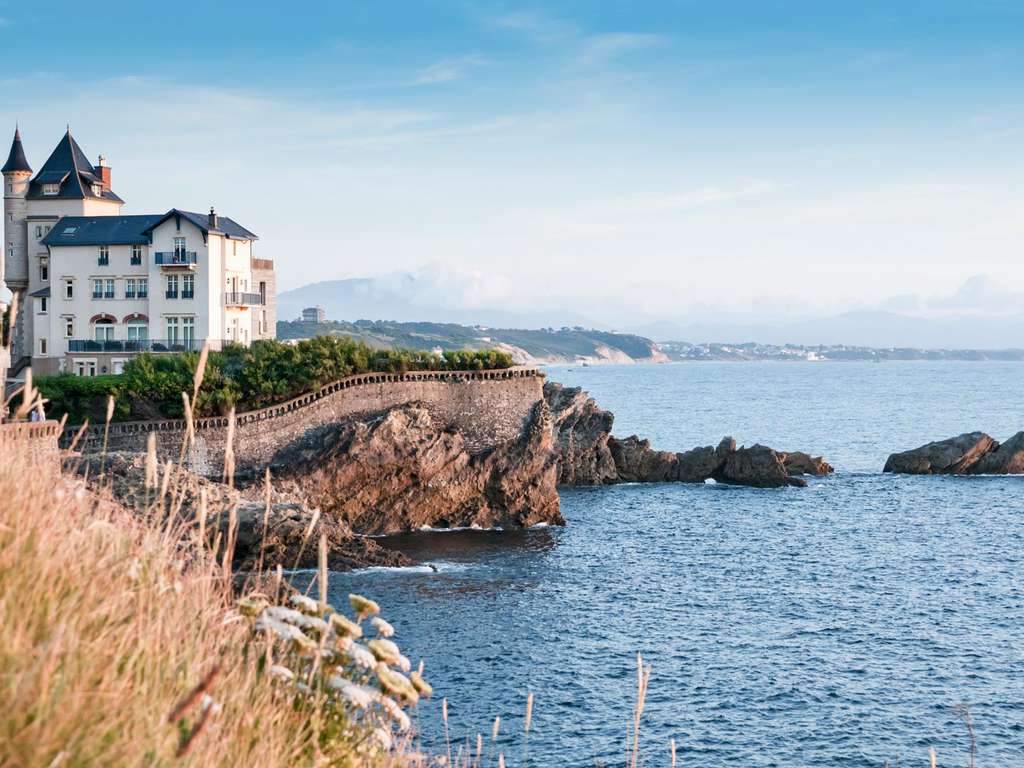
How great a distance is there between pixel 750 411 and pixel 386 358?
10420 centimetres

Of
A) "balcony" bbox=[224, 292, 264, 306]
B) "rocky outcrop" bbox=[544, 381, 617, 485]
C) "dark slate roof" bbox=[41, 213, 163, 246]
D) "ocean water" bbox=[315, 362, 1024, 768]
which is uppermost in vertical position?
"dark slate roof" bbox=[41, 213, 163, 246]

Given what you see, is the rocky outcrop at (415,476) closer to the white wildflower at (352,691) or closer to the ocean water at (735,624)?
the ocean water at (735,624)

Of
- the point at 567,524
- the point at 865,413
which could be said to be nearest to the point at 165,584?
the point at 567,524

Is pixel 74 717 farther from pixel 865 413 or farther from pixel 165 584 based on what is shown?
pixel 865 413

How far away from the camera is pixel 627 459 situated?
72750mm

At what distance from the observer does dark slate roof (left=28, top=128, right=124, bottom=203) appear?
216 ft

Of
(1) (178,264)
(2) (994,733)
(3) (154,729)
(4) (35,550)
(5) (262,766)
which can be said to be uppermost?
(1) (178,264)

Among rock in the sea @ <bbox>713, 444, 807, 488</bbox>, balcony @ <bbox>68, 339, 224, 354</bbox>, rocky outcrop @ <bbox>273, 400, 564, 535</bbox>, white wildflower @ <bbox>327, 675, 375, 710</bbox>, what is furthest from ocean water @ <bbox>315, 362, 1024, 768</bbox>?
balcony @ <bbox>68, 339, 224, 354</bbox>

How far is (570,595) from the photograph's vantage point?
40.3 m

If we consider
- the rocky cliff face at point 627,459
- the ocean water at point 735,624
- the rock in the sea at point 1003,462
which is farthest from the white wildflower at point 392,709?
the rock in the sea at point 1003,462

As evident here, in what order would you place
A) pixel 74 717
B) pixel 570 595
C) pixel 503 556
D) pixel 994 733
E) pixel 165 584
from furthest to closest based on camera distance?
pixel 503 556 < pixel 570 595 < pixel 994 733 < pixel 165 584 < pixel 74 717

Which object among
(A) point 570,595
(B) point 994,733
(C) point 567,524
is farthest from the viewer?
(C) point 567,524

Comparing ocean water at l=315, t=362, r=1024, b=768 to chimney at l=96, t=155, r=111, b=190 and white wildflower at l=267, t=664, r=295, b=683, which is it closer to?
white wildflower at l=267, t=664, r=295, b=683

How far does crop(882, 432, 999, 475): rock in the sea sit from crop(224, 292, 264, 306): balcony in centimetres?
4685
